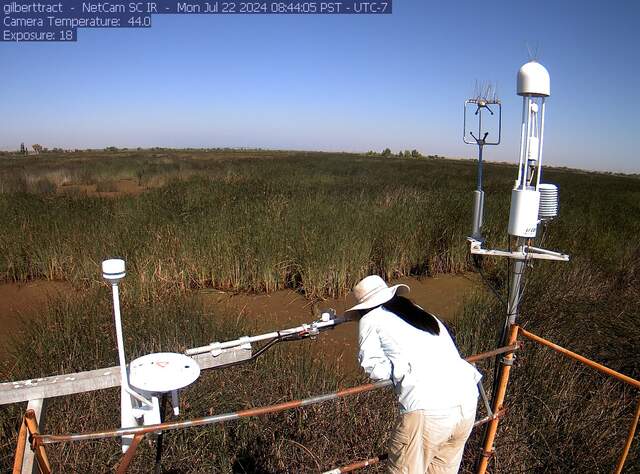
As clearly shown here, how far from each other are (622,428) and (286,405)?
2.99 m

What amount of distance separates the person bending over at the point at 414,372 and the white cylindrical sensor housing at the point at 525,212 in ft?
2.44

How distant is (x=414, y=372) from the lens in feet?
6.45

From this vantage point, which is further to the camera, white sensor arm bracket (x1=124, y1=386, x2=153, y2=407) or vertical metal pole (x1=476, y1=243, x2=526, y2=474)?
vertical metal pole (x1=476, y1=243, x2=526, y2=474)

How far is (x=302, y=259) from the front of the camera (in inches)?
269

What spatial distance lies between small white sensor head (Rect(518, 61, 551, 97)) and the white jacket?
1.38 m

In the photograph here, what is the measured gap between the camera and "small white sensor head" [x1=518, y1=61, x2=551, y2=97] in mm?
2350

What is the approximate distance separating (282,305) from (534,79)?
4808 mm

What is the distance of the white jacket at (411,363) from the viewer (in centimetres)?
197

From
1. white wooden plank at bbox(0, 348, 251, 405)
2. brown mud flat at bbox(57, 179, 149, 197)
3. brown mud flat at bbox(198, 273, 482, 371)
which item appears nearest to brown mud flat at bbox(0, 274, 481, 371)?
brown mud flat at bbox(198, 273, 482, 371)

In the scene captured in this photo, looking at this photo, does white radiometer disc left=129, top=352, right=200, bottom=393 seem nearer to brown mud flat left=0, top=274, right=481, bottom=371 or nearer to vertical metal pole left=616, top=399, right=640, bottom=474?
vertical metal pole left=616, top=399, right=640, bottom=474

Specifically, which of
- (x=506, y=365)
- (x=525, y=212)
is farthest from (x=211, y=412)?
(x=525, y=212)

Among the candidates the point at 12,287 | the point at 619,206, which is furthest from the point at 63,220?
the point at 619,206

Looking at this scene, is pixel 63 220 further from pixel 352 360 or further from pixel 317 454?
pixel 317 454

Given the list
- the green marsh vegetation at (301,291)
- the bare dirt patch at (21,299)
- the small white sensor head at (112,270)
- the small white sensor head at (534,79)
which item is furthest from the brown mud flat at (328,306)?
the small white sensor head at (112,270)
